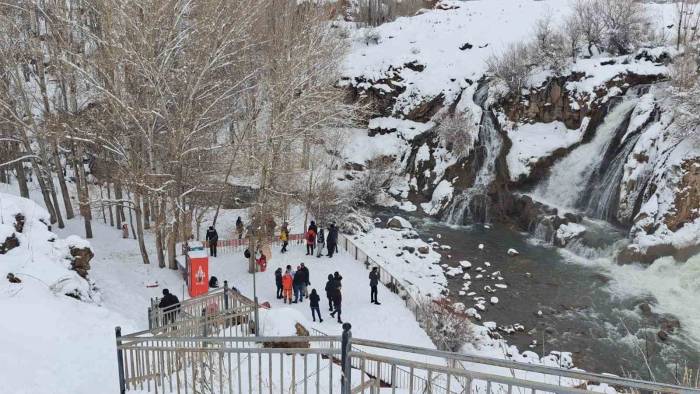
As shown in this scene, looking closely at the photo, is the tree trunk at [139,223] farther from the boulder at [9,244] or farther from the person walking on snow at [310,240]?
the person walking on snow at [310,240]

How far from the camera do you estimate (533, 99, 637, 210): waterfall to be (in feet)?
81.2

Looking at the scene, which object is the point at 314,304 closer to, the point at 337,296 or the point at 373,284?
the point at 337,296

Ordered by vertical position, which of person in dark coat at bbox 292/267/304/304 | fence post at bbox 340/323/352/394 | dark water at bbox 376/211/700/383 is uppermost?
fence post at bbox 340/323/352/394

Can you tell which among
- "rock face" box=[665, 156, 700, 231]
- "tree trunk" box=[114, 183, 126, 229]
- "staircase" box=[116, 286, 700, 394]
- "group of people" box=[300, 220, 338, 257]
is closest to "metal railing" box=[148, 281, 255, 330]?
"staircase" box=[116, 286, 700, 394]

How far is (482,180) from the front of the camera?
28.6 meters

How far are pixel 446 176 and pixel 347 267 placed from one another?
43.9ft

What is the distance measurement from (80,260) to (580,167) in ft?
71.7

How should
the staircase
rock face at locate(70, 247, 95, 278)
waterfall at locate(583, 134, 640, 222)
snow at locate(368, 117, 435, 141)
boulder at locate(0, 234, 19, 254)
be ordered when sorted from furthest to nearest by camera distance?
snow at locate(368, 117, 435, 141), waterfall at locate(583, 134, 640, 222), rock face at locate(70, 247, 95, 278), boulder at locate(0, 234, 19, 254), the staircase

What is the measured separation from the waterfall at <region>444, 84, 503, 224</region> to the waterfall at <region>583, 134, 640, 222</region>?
16.3 ft

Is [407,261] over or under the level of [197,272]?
under

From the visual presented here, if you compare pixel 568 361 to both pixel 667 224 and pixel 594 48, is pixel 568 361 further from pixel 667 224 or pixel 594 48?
pixel 594 48

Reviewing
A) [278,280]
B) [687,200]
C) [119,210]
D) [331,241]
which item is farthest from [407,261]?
[119,210]

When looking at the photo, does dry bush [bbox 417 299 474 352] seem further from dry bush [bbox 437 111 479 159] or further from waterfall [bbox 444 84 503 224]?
dry bush [bbox 437 111 479 159]

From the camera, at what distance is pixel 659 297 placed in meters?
17.4
